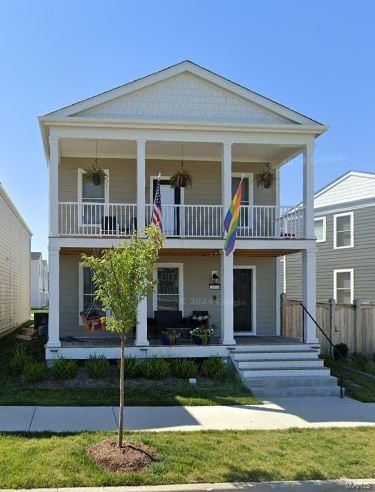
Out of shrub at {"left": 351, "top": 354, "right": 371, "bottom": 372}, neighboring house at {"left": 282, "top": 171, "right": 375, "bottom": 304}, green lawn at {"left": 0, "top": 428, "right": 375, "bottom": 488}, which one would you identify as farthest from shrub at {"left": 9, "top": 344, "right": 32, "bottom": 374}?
neighboring house at {"left": 282, "top": 171, "right": 375, "bottom": 304}

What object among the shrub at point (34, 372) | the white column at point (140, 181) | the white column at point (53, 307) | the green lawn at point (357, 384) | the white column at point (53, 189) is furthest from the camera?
the white column at point (140, 181)

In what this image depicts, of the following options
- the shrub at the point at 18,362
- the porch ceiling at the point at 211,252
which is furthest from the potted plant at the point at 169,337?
the shrub at the point at 18,362

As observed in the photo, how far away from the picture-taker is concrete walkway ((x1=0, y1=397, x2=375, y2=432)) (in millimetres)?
7902

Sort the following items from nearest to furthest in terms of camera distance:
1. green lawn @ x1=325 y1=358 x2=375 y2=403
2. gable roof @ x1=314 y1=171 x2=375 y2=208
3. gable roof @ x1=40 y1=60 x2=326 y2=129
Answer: green lawn @ x1=325 y1=358 x2=375 y2=403 < gable roof @ x1=40 y1=60 x2=326 y2=129 < gable roof @ x1=314 y1=171 x2=375 y2=208

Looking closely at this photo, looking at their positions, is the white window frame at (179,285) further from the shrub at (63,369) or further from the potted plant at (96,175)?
the shrub at (63,369)

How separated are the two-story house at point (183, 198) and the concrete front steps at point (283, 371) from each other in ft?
1.81

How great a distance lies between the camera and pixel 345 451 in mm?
6977

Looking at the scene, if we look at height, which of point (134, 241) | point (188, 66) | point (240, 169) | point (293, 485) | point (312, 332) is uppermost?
point (188, 66)

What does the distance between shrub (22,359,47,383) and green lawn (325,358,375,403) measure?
21.0ft

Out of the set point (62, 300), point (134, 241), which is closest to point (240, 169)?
point (62, 300)

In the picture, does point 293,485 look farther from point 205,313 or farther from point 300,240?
point 205,313

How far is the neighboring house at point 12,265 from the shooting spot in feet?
63.1

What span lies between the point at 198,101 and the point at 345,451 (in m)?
9.50

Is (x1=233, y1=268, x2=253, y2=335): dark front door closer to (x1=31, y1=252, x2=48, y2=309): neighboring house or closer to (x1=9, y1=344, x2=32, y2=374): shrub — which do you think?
(x1=9, y1=344, x2=32, y2=374): shrub
